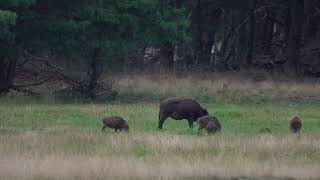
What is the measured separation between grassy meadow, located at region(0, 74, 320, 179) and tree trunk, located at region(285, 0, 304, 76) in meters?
19.1

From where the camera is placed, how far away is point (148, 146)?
16.9 metres

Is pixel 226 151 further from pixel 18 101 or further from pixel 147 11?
pixel 147 11

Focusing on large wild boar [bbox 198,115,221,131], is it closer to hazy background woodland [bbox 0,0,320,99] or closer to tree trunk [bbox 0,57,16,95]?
hazy background woodland [bbox 0,0,320,99]

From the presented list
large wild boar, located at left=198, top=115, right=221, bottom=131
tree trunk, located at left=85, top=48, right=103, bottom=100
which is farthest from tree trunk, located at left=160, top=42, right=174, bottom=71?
large wild boar, located at left=198, top=115, right=221, bottom=131

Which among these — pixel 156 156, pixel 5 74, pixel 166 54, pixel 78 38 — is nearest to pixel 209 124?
pixel 156 156

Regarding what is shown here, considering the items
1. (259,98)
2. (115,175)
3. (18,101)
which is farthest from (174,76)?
(115,175)

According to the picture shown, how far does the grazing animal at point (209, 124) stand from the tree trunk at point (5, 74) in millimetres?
14482

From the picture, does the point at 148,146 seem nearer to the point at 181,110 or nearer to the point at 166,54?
the point at 181,110

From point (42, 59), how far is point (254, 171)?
21807 mm

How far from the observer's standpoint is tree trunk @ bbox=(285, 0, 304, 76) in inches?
1889

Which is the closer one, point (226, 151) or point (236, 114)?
point (226, 151)

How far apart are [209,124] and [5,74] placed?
16.0m

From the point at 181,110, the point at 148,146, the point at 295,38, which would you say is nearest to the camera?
the point at 148,146

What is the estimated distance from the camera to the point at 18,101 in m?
30.6
